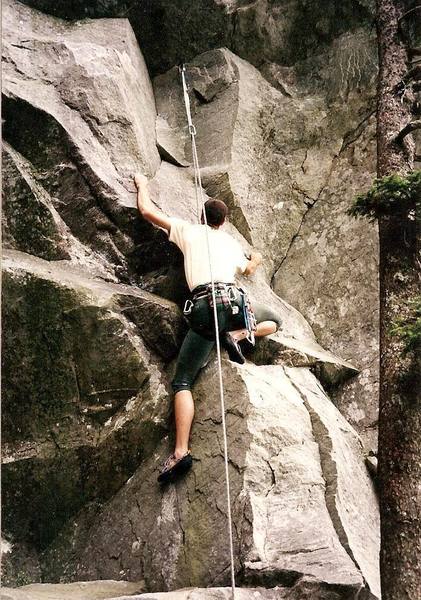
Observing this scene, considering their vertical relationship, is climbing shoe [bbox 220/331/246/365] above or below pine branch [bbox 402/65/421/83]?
below

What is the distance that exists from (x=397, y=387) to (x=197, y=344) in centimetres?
200

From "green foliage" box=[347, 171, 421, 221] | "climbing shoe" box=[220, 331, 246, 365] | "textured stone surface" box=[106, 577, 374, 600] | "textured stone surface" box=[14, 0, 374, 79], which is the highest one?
"textured stone surface" box=[14, 0, 374, 79]

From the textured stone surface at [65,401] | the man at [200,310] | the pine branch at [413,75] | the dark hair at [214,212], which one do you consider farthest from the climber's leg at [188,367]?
the pine branch at [413,75]

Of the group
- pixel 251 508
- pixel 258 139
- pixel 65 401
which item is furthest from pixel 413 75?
pixel 65 401

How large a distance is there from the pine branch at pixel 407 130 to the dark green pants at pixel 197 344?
81.6 inches

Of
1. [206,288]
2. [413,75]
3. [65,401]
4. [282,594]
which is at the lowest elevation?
[282,594]

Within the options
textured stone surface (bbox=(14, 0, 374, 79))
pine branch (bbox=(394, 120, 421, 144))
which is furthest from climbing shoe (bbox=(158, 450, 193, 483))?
textured stone surface (bbox=(14, 0, 374, 79))

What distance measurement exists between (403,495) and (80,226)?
4.40 metres

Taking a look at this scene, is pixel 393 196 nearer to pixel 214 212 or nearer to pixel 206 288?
pixel 206 288

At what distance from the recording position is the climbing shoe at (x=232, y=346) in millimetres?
6516

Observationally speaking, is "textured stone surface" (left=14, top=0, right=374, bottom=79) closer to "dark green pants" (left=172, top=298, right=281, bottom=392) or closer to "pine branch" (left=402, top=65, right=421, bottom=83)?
"pine branch" (left=402, top=65, right=421, bottom=83)

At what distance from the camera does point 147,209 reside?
7234 mm

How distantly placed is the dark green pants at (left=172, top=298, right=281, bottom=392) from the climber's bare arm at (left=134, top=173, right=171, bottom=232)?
119cm

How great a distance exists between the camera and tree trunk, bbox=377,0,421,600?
15.4ft
